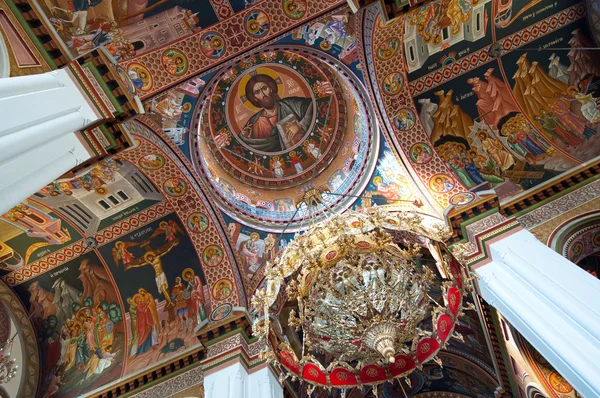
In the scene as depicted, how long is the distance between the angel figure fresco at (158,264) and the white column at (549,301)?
563 cm

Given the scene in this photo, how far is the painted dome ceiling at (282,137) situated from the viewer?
9109mm

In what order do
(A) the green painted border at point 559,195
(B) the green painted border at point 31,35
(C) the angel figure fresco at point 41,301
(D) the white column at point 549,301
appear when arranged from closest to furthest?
(D) the white column at point 549,301 → (B) the green painted border at point 31,35 → (A) the green painted border at point 559,195 → (C) the angel figure fresco at point 41,301

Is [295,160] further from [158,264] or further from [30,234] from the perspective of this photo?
[30,234]

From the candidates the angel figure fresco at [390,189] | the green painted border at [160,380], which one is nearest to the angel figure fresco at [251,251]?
the green painted border at [160,380]

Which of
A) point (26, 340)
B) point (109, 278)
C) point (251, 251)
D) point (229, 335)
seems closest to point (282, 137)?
point (251, 251)

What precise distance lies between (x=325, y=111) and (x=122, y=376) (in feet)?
21.3

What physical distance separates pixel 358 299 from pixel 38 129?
4.02 m

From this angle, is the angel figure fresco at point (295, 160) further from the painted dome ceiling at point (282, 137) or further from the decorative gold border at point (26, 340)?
the decorative gold border at point (26, 340)

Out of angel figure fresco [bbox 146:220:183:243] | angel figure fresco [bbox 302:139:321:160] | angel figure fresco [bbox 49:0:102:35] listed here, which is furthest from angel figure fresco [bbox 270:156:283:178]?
angel figure fresco [bbox 49:0:102:35]

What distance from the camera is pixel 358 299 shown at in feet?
19.1

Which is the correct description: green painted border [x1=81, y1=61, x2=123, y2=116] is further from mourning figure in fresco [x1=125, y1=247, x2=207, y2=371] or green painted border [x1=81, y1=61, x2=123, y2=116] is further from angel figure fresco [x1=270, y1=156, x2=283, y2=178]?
angel figure fresco [x1=270, y1=156, x2=283, y2=178]

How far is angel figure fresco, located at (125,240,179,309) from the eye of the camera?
8.88 meters

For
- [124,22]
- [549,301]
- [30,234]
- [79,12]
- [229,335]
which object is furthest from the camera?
[30,234]

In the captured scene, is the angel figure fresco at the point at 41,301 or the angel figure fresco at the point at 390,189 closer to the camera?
the angel figure fresco at the point at 390,189
